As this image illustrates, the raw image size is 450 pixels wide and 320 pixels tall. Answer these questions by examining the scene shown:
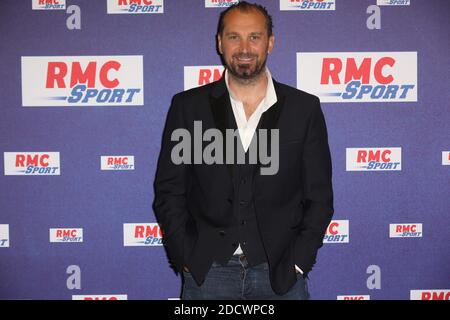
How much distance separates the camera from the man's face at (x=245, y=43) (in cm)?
236

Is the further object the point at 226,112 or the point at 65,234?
the point at 65,234

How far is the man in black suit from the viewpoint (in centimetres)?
228

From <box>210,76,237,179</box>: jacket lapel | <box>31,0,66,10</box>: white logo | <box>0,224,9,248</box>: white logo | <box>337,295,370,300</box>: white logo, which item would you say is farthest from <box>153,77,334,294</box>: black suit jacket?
<box>0,224,9,248</box>: white logo

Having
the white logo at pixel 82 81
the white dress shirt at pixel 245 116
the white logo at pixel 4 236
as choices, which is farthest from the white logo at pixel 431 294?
the white logo at pixel 4 236

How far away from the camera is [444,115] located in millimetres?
3393

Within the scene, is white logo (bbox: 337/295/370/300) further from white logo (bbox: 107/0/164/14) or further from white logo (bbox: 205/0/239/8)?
white logo (bbox: 107/0/164/14)

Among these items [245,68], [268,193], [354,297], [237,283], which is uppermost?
[245,68]

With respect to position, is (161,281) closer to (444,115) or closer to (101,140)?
(101,140)

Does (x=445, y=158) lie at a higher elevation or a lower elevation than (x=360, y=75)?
lower

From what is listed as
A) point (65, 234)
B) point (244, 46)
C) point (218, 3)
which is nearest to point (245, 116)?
point (244, 46)

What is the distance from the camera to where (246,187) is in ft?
7.45

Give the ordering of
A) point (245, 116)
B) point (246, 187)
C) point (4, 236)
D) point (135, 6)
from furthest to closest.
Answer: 1. point (4, 236)
2. point (135, 6)
3. point (245, 116)
4. point (246, 187)

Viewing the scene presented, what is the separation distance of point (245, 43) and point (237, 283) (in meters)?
1.26

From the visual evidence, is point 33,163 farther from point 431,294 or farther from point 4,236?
point 431,294
